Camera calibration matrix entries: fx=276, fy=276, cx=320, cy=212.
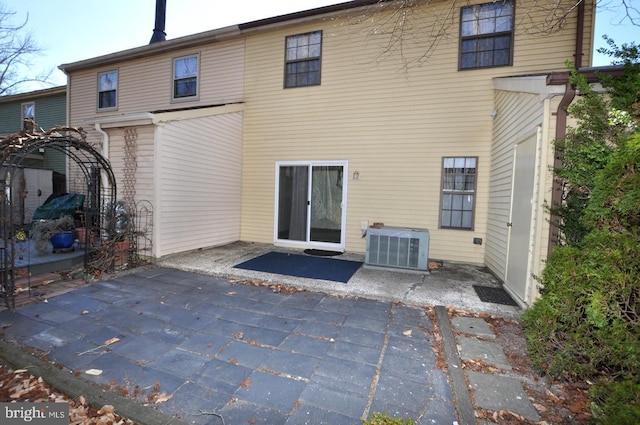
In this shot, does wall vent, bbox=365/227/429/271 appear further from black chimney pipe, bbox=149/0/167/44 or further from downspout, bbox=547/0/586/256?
black chimney pipe, bbox=149/0/167/44

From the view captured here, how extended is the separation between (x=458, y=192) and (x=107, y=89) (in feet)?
37.9

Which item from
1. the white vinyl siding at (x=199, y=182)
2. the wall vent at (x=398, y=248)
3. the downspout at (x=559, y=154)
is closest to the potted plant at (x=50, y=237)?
the white vinyl siding at (x=199, y=182)

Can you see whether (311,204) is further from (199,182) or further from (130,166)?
(130,166)

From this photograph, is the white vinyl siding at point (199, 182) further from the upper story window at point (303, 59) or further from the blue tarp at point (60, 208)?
the blue tarp at point (60, 208)

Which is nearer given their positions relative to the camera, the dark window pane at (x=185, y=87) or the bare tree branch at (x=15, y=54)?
the dark window pane at (x=185, y=87)

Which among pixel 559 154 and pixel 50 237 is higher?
pixel 559 154

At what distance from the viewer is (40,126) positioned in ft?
31.6

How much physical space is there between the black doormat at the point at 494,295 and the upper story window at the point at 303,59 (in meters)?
5.91

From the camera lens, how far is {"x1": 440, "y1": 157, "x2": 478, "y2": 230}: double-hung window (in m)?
5.99

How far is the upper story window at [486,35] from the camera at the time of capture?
222 inches

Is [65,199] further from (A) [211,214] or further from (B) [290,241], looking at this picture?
(B) [290,241]

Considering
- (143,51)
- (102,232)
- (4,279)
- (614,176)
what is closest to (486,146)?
(614,176)

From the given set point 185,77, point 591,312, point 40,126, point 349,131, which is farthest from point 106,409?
point 40,126

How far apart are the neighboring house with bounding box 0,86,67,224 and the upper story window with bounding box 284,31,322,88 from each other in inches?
355
